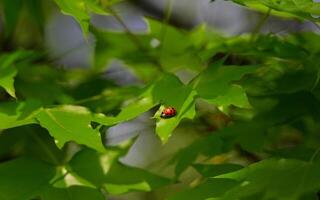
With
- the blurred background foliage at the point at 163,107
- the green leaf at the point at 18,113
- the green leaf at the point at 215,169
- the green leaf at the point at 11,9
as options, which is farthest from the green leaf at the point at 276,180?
the green leaf at the point at 11,9

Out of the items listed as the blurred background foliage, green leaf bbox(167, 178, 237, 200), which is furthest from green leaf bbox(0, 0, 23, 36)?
green leaf bbox(167, 178, 237, 200)

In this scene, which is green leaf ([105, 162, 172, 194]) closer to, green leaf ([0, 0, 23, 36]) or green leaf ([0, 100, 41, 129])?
green leaf ([0, 100, 41, 129])

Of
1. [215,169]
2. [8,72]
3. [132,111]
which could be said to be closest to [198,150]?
[215,169]

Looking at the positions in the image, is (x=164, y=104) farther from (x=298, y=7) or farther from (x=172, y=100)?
(x=298, y=7)

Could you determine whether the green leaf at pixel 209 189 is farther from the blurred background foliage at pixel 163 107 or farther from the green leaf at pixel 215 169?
the green leaf at pixel 215 169

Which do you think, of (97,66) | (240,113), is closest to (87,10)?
(240,113)

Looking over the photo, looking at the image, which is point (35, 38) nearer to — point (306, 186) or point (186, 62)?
point (186, 62)
